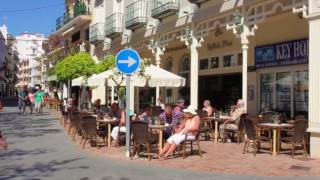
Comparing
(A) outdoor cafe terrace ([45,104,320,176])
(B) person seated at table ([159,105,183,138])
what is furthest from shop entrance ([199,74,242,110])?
(B) person seated at table ([159,105,183,138])

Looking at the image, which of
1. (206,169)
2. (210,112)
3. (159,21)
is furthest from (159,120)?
(159,21)

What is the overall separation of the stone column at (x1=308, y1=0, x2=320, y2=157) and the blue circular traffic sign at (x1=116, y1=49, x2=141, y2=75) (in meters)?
4.09

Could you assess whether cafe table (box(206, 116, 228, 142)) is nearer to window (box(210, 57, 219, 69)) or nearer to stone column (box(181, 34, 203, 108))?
stone column (box(181, 34, 203, 108))

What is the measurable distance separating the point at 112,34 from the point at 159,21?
771 cm

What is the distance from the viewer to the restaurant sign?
60.7 ft

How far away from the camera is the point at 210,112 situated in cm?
1888

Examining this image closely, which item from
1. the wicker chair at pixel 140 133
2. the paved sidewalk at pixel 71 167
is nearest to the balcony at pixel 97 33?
the paved sidewalk at pixel 71 167

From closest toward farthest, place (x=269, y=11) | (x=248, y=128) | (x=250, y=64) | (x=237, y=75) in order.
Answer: (x=248, y=128)
(x=269, y=11)
(x=250, y=64)
(x=237, y=75)

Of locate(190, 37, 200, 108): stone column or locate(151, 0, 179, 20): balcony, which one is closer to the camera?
locate(190, 37, 200, 108): stone column

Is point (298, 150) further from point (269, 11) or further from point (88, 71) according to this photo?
point (88, 71)

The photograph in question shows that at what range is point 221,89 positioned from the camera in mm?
25000

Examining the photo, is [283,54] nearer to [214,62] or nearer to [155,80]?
[155,80]

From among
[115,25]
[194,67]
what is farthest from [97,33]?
[194,67]

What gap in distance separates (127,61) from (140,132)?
1686 millimetres
